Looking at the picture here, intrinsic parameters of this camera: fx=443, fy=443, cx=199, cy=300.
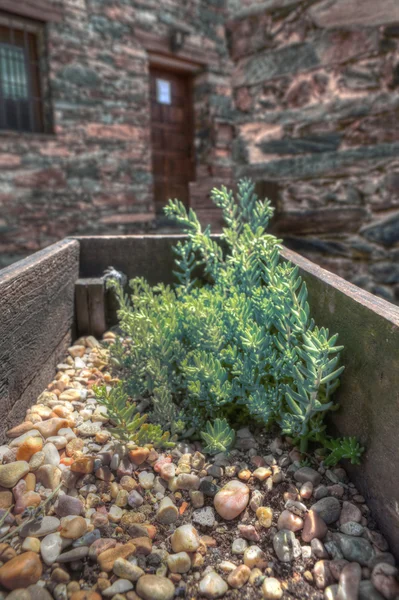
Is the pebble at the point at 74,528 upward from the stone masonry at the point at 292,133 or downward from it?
downward

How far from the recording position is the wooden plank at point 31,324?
1.39 meters

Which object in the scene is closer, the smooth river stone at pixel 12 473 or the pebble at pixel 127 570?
the pebble at pixel 127 570

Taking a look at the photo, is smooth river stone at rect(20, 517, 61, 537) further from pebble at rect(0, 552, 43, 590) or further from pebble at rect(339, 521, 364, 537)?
pebble at rect(339, 521, 364, 537)

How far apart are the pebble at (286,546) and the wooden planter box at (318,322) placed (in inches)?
8.5

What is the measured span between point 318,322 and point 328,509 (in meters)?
0.58

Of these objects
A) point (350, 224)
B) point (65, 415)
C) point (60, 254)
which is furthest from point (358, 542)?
point (350, 224)

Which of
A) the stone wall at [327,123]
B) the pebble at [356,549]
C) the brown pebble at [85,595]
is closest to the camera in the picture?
the brown pebble at [85,595]

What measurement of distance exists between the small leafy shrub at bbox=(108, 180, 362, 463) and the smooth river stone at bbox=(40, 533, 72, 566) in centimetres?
44

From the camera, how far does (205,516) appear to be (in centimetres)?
117

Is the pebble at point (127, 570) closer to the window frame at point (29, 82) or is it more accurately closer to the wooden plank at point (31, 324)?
the wooden plank at point (31, 324)

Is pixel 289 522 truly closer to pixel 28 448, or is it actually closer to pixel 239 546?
pixel 239 546

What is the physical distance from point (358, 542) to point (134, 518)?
21.8 inches

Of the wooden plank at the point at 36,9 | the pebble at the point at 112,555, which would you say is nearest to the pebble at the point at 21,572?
the pebble at the point at 112,555

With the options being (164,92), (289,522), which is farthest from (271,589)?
(164,92)
